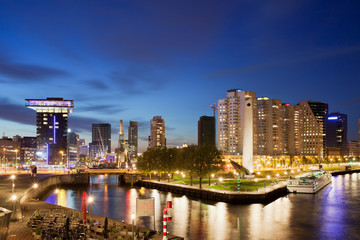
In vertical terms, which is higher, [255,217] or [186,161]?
[186,161]

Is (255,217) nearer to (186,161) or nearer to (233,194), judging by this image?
(233,194)

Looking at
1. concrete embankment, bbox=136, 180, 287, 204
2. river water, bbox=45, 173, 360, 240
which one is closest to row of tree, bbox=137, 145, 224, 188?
concrete embankment, bbox=136, 180, 287, 204

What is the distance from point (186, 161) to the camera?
8325 cm

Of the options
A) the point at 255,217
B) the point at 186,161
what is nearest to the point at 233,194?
the point at 255,217

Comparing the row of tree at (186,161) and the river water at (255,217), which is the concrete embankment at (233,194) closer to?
the river water at (255,217)

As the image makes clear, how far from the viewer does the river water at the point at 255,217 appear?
3816 centimetres

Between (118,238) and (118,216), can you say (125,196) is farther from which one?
(118,238)

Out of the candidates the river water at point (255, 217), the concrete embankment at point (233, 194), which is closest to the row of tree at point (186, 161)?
the concrete embankment at point (233, 194)

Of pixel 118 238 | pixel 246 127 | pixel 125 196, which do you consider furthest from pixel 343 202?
pixel 118 238

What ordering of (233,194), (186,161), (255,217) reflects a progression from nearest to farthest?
(255,217), (233,194), (186,161)

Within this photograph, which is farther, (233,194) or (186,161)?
(186,161)

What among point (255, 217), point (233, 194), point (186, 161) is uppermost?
point (186, 161)

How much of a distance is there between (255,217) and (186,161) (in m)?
37.1

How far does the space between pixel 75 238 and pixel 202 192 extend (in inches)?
1801
